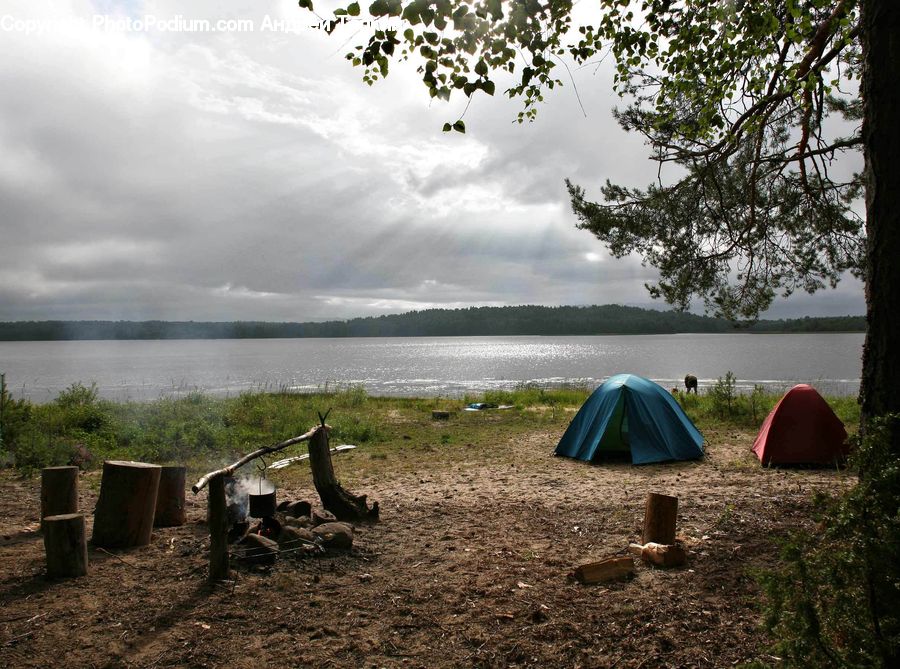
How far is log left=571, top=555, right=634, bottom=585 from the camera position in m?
4.81

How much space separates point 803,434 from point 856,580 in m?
8.46

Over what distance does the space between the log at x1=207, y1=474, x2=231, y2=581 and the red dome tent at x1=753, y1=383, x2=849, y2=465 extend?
8825 mm

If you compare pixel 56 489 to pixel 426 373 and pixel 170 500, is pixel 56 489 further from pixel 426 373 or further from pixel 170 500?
pixel 426 373

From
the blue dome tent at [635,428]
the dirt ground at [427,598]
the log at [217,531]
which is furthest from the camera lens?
the blue dome tent at [635,428]

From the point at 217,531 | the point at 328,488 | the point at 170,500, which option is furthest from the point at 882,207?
the point at 170,500

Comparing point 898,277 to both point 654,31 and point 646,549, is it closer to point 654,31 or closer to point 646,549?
point 646,549

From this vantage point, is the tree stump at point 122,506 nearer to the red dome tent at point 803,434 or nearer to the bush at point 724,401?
the red dome tent at point 803,434

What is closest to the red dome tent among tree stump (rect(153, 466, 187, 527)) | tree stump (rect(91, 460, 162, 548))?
tree stump (rect(153, 466, 187, 527))

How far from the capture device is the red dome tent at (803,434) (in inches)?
385

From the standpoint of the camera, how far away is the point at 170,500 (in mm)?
6730

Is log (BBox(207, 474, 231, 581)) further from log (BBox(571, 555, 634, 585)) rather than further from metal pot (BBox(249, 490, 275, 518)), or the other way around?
log (BBox(571, 555, 634, 585))

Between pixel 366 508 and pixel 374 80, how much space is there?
4.65m

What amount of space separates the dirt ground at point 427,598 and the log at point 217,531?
0.45ft

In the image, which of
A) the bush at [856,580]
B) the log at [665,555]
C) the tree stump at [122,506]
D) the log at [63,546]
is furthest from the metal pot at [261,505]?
the bush at [856,580]
